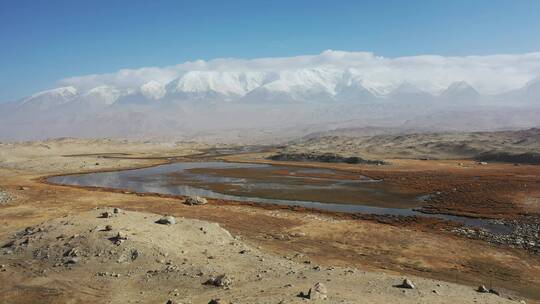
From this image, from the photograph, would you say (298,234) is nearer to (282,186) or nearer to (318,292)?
(318,292)

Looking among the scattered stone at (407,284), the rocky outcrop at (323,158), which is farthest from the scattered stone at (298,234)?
the rocky outcrop at (323,158)

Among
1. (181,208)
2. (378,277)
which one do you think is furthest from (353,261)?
(181,208)

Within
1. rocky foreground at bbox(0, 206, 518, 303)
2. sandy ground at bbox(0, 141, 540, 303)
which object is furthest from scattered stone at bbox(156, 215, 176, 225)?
sandy ground at bbox(0, 141, 540, 303)

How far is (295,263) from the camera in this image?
20.2 m

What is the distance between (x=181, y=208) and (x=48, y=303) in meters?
20.4

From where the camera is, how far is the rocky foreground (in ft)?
52.6

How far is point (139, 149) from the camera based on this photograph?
137m

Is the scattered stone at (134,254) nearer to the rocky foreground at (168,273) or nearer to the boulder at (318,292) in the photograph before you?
the rocky foreground at (168,273)

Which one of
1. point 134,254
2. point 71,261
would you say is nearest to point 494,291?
point 134,254

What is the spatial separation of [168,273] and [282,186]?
35535mm

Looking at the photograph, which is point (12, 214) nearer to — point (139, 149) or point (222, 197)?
point (222, 197)

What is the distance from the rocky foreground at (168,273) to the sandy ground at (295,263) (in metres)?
0.07

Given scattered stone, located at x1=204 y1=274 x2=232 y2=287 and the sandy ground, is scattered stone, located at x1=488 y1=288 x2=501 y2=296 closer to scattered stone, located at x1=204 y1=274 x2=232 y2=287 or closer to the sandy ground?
the sandy ground

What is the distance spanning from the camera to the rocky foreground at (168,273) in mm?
16031
